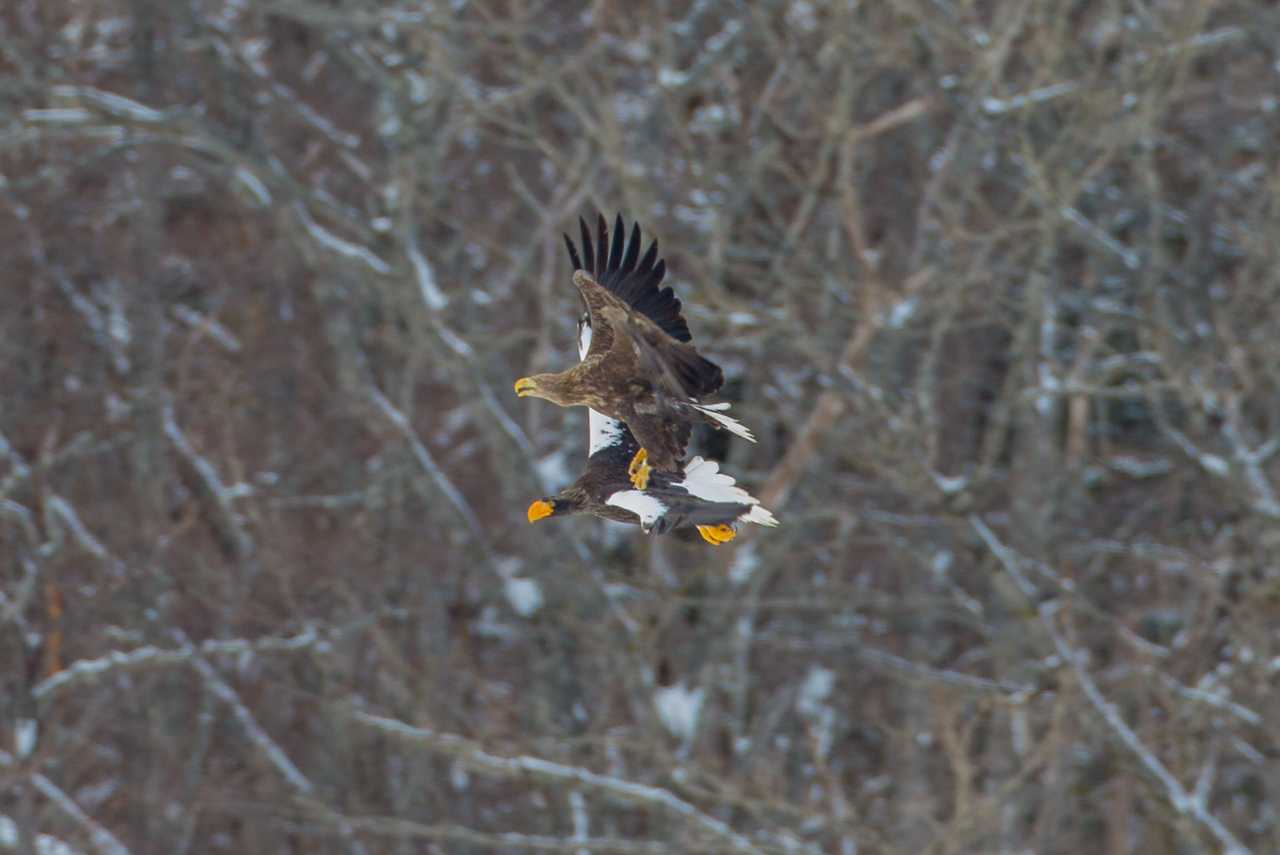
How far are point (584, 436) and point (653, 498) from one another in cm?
760

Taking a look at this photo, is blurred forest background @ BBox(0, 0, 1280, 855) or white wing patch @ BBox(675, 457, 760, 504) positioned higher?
blurred forest background @ BBox(0, 0, 1280, 855)

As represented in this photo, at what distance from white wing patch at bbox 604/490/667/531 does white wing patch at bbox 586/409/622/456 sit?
0.38 metres

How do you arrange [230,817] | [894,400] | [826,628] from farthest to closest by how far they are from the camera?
[230,817], [826,628], [894,400]

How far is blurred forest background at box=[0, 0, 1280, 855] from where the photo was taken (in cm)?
1062

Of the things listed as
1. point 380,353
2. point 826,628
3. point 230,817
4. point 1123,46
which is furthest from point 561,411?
point 1123,46

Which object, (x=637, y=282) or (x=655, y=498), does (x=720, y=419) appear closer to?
(x=655, y=498)

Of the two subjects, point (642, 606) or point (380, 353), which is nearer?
Answer: point (642, 606)

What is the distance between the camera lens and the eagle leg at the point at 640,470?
15.3ft

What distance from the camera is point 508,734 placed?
1112 centimetres

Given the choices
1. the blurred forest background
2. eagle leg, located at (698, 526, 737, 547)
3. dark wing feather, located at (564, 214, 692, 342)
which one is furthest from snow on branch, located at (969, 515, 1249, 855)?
eagle leg, located at (698, 526, 737, 547)

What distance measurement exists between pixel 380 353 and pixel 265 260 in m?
1.16

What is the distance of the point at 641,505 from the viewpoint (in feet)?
14.8

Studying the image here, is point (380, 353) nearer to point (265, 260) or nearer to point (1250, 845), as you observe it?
point (265, 260)

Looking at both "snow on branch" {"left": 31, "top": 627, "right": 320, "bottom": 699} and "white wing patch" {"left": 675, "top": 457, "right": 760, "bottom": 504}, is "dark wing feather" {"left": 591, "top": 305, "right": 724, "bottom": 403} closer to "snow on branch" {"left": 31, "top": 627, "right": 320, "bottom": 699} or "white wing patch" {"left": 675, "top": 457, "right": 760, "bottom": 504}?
"white wing patch" {"left": 675, "top": 457, "right": 760, "bottom": 504}
